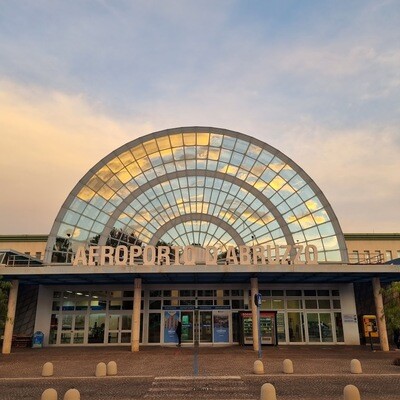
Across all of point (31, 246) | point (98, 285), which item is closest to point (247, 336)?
point (98, 285)

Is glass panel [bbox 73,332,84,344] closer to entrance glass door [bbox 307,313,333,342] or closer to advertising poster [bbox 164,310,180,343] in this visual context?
advertising poster [bbox 164,310,180,343]

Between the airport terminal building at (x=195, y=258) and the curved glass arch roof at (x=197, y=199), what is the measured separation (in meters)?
0.10

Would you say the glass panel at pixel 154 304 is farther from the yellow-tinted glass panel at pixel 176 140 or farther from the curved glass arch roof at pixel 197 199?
the yellow-tinted glass panel at pixel 176 140

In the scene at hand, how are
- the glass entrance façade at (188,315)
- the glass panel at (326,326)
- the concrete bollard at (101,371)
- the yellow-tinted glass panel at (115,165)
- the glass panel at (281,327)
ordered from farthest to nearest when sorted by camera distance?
the yellow-tinted glass panel at (115,165) < the glass panel at (326,326) < the glass panel at (281,327) < the glass entrance façade at (188,315) < the concrete bollard at (101,371)

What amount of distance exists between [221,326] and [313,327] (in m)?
7.73

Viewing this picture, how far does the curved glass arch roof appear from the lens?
35.3 m

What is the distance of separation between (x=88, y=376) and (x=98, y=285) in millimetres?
16190

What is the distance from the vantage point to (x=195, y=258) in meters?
30.6

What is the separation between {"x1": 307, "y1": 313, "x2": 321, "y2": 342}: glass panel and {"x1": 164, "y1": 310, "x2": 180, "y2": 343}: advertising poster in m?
11.0

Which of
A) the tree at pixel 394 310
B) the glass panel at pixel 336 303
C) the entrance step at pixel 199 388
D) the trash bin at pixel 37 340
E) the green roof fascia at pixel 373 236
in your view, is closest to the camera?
the entrance step at pixel 199 388

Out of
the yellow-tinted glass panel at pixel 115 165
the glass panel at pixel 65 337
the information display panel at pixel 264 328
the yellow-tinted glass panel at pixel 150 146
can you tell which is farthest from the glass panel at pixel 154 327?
the yellow-tinted glass panel at pixel 150 146

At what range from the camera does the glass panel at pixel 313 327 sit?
105 ft

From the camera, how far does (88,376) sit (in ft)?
55.9

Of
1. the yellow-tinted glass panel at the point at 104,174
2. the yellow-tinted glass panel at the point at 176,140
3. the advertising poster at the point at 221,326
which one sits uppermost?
the yellow-tinted glass panel at the point at 176,140
